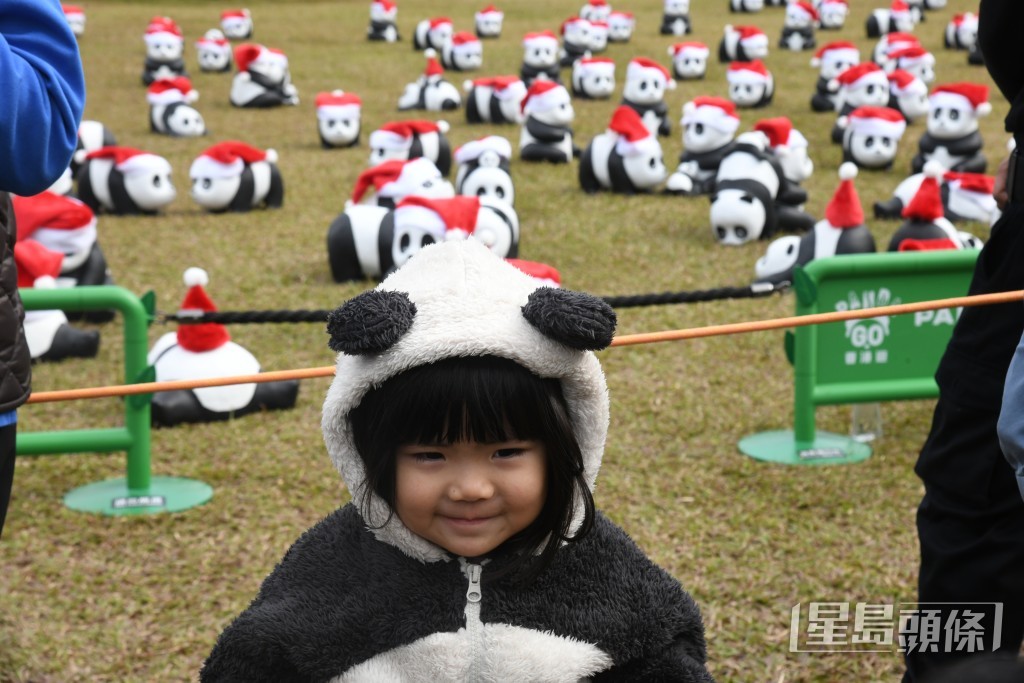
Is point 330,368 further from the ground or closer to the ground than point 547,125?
further from the ground

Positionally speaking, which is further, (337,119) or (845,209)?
(337,119)

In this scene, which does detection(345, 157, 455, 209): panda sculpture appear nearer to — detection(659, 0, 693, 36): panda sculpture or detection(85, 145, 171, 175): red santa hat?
detection(85, 145, 171, 175): red santa hat

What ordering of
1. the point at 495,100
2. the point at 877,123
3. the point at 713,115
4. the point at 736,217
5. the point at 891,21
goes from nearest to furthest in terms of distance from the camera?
the point at 736,217, the point at 713,115, the point at 877,123, the point at 495,100, the point at 891,21

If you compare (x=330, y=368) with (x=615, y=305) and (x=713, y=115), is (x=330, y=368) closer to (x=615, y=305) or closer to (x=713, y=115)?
(x=615, y=305)

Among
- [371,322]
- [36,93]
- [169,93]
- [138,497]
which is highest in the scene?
[36,93]

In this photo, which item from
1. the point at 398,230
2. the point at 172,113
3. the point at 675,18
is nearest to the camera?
the point at 398,230

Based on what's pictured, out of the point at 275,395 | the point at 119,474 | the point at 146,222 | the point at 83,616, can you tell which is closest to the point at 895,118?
the point at 146,222

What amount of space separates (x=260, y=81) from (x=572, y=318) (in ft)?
39.7

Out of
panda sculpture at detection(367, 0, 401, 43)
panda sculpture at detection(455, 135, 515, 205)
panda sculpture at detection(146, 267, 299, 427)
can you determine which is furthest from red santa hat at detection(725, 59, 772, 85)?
panda sculpture at detection(146, 267, 299, 427)

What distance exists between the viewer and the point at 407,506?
67.8 inches

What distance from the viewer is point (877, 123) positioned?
9469mm

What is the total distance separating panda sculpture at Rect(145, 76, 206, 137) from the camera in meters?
11.4

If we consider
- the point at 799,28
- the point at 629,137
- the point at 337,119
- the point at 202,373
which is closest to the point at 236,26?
the point at 799,28

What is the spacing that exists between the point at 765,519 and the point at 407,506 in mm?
2483
